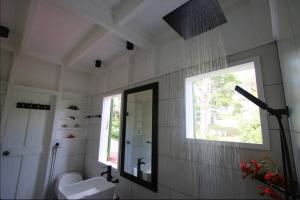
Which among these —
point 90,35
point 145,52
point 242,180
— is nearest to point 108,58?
point 90,35

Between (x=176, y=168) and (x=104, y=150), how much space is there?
1401 millimetres

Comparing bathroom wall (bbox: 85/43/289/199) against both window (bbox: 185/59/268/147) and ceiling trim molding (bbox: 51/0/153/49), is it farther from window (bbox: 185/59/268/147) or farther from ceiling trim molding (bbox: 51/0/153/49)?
ceiling trim molding (bbox: 51/0/153/49)

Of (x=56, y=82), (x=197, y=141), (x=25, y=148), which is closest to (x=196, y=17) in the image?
(x=197, y=141)

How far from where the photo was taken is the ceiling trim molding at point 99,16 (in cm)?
112

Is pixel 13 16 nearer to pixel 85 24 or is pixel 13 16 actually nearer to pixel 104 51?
pixel 85 24

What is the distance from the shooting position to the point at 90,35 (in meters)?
1.67

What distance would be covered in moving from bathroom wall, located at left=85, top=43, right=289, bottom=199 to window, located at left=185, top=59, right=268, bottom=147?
0.18 feet

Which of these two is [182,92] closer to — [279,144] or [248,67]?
Answer: [248,67]

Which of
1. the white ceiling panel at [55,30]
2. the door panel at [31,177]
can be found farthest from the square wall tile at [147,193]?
the white ceiling panel at [55,30]

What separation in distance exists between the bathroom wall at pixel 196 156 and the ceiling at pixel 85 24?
0.52m

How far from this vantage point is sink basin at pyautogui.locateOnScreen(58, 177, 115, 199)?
4.42 ft

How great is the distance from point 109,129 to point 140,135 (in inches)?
30.9

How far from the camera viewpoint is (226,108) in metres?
1.08

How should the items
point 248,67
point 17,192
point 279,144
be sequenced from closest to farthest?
point 279,144, point 248,67, point 17,192
